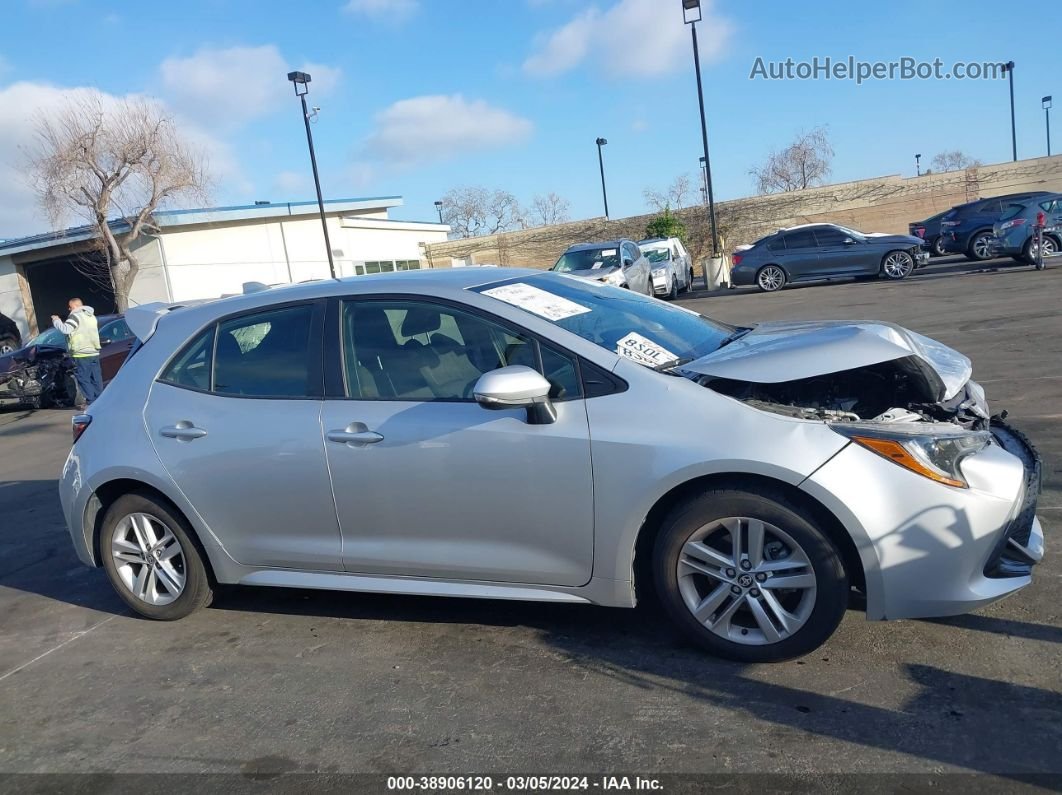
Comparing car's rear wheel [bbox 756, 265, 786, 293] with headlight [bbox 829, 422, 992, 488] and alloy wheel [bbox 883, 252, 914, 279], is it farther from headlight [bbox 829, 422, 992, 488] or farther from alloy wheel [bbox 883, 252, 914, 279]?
headlight [bbox 829, 422, 992, 488]

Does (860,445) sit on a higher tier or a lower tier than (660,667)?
higher

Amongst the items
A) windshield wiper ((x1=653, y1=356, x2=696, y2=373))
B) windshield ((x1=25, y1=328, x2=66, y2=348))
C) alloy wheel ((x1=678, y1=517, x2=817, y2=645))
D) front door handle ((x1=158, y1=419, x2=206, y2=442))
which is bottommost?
alloy wheel ((x1=678, y1=517, x2=817, y2=645))

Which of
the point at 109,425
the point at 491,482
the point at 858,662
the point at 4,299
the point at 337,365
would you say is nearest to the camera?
the point at 858,662

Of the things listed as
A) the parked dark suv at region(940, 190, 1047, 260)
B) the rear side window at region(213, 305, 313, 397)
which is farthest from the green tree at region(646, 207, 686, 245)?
the rear side window at region(213, 305, 313, 397)

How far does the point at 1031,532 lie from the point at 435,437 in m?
2.49

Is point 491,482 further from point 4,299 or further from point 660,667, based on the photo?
point 4,299

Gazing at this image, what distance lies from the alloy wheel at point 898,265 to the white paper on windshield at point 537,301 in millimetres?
18592

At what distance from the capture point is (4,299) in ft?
106

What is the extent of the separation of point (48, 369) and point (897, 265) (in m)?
18.4

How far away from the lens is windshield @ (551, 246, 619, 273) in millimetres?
19766

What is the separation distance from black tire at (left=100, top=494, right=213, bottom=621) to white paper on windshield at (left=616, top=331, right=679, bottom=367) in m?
2.44

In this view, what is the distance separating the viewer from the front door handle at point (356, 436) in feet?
12.3

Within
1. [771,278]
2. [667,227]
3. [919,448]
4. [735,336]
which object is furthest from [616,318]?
[667,227]

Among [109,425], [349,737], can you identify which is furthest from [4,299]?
[349,737]
